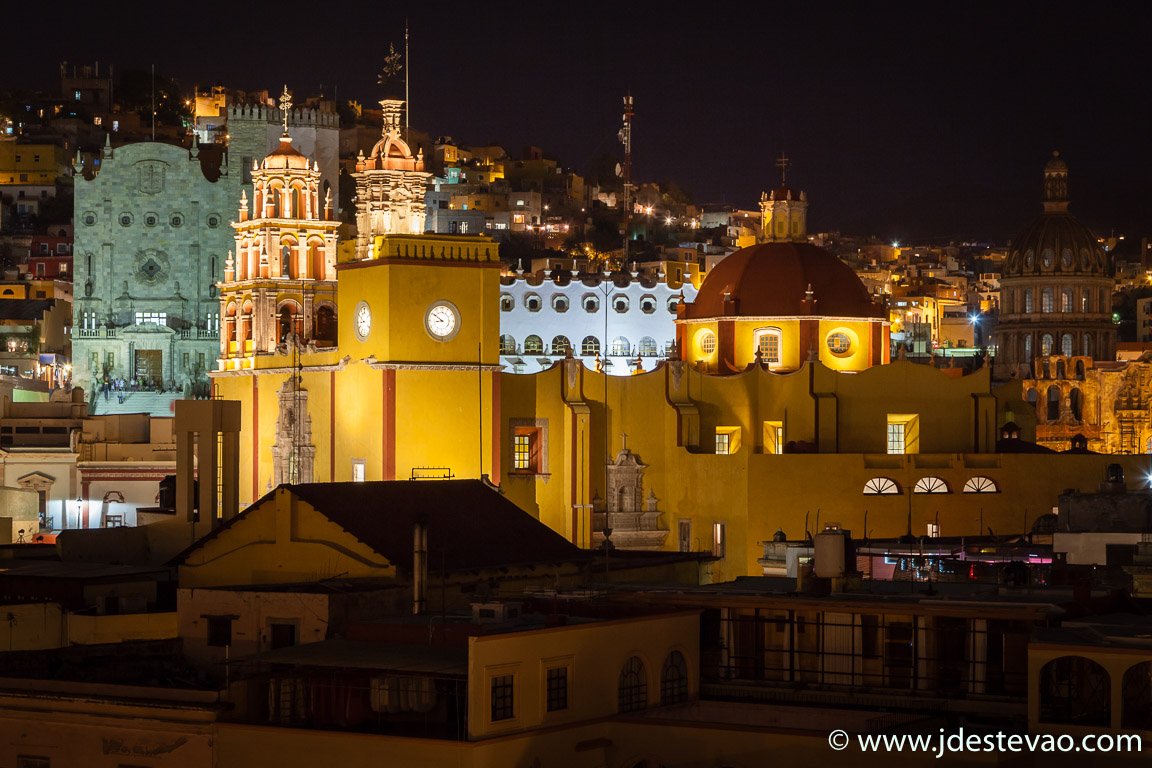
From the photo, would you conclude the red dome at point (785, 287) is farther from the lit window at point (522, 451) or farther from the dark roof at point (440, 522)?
the dark roof at point (440, 522)

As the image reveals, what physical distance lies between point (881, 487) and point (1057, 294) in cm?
4601

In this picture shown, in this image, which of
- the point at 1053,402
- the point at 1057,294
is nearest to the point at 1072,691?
the point at 1053,402

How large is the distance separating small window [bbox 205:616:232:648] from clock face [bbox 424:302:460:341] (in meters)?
23.2

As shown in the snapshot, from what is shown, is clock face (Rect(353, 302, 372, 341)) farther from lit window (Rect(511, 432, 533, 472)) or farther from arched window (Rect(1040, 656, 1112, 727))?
arched window (Rect(1040, 656, 1112, 727))

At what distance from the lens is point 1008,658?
28766mm

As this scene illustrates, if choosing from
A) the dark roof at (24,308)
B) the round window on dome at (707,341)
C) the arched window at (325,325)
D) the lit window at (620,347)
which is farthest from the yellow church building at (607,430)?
the dark roof at (24,308)

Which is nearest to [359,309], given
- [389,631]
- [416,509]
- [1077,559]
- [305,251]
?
[305,251]

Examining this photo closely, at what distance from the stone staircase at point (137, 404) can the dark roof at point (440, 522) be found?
51562mm

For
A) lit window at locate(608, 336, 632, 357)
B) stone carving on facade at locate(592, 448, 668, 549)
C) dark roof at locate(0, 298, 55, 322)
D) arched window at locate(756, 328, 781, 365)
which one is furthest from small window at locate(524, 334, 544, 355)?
stone carving on facade at locate(592, 448, 668, 549)

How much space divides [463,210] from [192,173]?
2174 inches

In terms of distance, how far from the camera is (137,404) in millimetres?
95688

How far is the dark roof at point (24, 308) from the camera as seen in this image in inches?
4643

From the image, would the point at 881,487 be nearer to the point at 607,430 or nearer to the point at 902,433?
the point at 902,433

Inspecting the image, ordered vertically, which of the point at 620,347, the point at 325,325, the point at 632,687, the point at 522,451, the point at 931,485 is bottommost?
the point at 632,687
